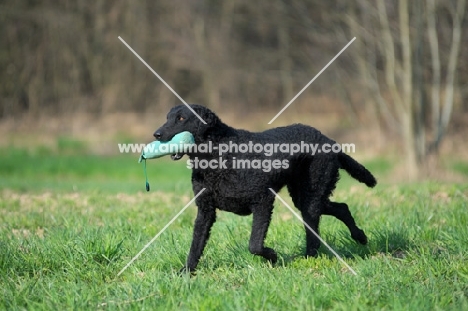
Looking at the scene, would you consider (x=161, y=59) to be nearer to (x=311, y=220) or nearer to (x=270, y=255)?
(x=311, y=220)

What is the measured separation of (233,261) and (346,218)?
123cm

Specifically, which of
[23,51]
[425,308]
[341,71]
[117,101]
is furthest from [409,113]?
[23,51]

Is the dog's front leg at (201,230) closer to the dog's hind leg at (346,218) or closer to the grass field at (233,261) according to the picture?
the grass field at (233,261)

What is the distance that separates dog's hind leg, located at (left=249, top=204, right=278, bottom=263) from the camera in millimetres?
5297

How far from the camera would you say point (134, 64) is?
26.0m

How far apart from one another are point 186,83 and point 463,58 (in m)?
12.5

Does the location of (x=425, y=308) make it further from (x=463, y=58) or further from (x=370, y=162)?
(x=463, y=58)

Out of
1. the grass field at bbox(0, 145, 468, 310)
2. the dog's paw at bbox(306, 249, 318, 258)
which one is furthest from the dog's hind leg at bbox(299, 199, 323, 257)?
the grass field at bbox(0, 145, 468, 310)

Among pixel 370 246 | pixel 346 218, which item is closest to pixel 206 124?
pixel 346 218

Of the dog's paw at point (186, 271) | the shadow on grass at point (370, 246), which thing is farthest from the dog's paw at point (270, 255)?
the dog's paw at point (186, 271)

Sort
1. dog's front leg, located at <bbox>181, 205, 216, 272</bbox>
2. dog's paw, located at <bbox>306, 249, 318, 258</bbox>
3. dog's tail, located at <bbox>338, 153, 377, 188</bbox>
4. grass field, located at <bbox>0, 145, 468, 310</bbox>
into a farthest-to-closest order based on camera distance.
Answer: dog's tail, located at <bbox>338, 153, 377, 188</bbox>
dog's paw, located at <bbox>306, 249, 318, 258</bbox>
dog's front leg, located at <bbox>181, 205, 216, 272</bbox>
grass field, located at <bbox>0, 145, 468, 310</bbox>

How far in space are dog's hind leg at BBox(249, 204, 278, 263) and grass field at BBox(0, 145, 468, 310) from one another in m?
0.14

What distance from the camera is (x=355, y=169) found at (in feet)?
20.8

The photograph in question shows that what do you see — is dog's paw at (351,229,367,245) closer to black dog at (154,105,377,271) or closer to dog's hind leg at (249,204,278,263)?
black dog at (154,105,377,271)
